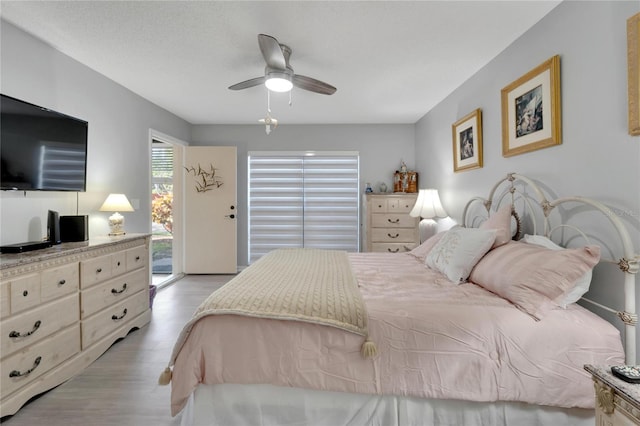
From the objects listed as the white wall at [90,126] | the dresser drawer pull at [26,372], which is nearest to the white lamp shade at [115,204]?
the white wall at [90,126]

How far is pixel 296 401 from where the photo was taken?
1.38 meters

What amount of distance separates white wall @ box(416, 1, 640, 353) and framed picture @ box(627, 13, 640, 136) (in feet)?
0.16

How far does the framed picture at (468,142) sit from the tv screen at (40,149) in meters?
3.53

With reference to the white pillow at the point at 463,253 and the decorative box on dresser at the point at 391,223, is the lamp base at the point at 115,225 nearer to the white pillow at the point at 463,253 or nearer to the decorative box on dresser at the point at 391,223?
the white pillow at the point at 463,253

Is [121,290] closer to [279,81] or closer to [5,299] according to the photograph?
[5,299]

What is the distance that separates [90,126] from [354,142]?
11.3ft

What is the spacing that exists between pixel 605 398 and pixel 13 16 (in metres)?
3.72

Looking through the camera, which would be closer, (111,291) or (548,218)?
(548,218)

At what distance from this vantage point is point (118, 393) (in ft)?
6.05

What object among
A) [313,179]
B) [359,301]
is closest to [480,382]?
[359,301]

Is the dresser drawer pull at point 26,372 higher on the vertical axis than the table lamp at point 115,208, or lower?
lower

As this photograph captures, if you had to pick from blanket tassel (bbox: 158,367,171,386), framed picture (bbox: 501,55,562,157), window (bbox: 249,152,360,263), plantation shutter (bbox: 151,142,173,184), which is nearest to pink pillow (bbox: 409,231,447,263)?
framed picture (bbox: 501,55,562,157)

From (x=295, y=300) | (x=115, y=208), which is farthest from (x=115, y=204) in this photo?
(x=295, y=300)

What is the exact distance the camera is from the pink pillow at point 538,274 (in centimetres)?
138
